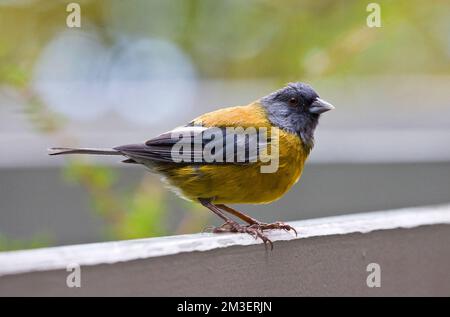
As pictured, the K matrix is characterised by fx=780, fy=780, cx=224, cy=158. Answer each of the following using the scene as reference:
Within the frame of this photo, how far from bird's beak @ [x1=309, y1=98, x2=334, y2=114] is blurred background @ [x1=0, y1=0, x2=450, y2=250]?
A: 65cm

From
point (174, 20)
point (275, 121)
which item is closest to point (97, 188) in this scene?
point (275, 121)

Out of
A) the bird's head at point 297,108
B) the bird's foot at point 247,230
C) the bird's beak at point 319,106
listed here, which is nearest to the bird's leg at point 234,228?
the bird's foot at point 247,230

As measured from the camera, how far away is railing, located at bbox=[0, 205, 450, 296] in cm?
191

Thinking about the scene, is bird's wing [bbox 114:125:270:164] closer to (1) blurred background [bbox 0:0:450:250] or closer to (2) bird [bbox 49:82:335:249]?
(2) bird [bbox 49:82:335:249]

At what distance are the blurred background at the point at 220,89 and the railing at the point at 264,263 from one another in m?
1.48

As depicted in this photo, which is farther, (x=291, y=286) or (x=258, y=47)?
(x=258, y=47)

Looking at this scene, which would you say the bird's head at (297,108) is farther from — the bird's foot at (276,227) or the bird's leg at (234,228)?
the bird's foot at (276,227)

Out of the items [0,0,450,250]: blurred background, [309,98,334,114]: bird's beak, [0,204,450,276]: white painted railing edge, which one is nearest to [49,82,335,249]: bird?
[309,98,334,114]: bird's beak

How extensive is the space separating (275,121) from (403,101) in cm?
468

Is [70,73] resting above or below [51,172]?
above

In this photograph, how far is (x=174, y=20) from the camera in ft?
22.6

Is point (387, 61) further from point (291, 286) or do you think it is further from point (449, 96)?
point (291, 286)

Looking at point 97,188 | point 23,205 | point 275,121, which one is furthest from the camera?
point 23,205

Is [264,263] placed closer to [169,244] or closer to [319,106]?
[169,244]
